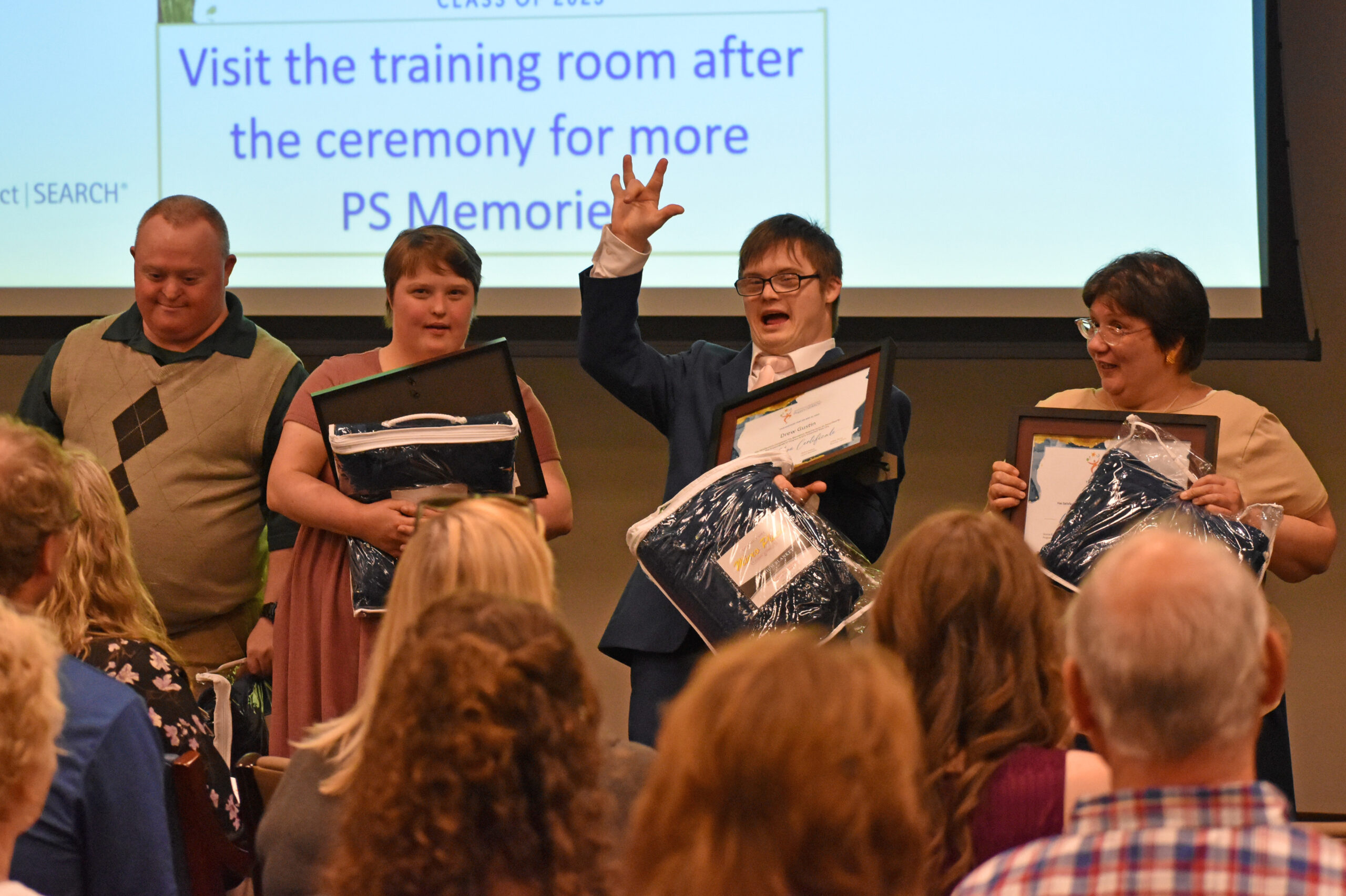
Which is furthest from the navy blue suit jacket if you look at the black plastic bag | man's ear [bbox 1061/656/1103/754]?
man's ear [bbox 1061/656/1103/754]

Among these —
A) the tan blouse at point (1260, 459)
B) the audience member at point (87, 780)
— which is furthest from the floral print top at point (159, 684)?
the tan blouse at point (1260, 459)

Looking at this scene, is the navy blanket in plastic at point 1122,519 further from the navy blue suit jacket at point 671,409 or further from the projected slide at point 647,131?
the projected slide at point 647,131

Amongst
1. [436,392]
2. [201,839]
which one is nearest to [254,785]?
[201,839]

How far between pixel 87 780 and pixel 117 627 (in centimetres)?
53

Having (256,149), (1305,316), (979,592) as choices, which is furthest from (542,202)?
(979,592)

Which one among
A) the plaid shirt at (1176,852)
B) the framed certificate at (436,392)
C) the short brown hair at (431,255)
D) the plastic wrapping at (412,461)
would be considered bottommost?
the plaid shirt at (1176,852)

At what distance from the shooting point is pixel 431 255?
102 inches

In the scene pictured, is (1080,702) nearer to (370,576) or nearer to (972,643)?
(972,643)

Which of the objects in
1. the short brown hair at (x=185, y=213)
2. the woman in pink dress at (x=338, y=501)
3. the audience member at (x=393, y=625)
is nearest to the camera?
the audience member at (x=393, y=625)

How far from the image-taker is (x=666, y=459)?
3.92 meters

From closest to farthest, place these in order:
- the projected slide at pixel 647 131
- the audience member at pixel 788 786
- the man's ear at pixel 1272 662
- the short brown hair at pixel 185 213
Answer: the audience member at pixel 788 786, the man's ear at pixel 1272 662, the short brown hair at pixel 185 213, the projected slide at pixel 647 131

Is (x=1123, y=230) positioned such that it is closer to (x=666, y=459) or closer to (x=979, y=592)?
(x=666, y=459)

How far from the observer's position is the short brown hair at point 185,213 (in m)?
2.89

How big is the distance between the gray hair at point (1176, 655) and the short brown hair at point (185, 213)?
235 centimetres
